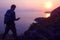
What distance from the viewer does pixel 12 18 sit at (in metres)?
15.2

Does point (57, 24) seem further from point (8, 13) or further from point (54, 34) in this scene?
point (8, 13)

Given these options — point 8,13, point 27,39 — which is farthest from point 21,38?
point 8,13

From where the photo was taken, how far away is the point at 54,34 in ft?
46.9

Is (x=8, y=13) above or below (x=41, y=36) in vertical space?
above

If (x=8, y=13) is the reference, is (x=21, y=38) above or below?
below

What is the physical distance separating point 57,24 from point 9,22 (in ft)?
8.78

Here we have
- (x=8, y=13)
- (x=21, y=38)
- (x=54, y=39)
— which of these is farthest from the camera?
(x=21, y=38)

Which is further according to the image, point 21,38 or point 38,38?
point 21,38

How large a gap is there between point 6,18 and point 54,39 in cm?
291

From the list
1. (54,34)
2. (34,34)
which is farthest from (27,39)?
(54,34)

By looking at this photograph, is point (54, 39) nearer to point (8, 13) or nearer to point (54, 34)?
point (54, 34)

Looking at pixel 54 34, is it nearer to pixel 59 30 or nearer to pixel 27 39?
pixel 59 30

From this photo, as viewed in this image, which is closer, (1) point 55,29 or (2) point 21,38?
(1) point 55,29

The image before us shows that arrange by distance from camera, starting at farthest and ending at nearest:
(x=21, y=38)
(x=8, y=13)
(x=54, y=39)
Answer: (x=21, y=38)
(x=8, y=13)
(x=54, y=39)
